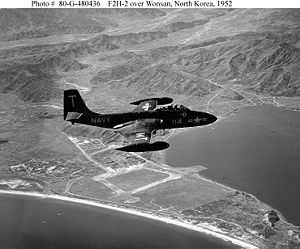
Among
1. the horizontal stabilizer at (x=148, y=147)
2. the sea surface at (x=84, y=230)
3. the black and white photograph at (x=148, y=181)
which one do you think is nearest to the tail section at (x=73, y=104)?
the black and white photograph at (x=148, y=181)

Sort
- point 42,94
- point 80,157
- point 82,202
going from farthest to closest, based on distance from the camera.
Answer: point 42,94 < point 80,157 < point 82,202

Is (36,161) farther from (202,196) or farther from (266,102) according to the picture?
(266,102)

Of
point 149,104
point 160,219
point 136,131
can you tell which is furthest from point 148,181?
point 136,131

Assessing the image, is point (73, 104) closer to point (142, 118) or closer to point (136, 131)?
point (142, 118)

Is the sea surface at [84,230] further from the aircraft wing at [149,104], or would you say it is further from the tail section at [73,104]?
the aircraft wing at [149,104]

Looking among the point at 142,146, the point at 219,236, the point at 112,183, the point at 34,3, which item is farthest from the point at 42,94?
the point at 142,146

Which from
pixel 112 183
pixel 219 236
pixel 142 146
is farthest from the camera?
pixel 112 183

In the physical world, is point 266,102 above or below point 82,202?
above

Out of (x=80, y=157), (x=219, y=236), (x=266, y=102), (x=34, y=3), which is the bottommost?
(x=219, y=236)
